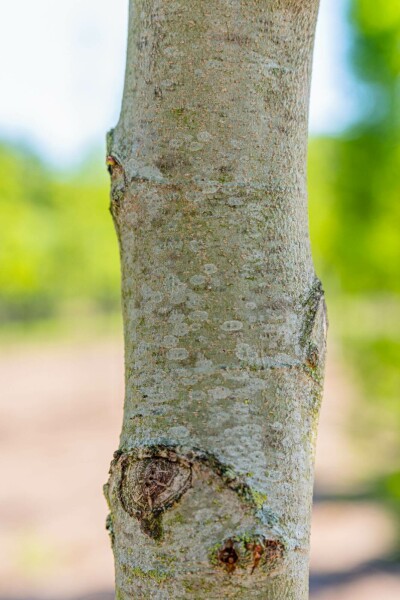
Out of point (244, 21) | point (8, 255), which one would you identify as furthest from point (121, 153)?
point (8, 255)

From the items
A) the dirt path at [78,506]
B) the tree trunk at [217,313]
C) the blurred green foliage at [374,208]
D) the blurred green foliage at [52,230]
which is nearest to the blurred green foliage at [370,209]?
the blurred green foliage at [374,208]

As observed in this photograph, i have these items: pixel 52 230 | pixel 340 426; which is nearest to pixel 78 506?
pixel 340 426

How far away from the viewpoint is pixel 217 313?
74cm

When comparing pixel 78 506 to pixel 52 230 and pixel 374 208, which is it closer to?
pixel 374 208

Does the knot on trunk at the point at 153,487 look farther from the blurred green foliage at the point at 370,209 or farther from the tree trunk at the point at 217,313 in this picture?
the blurred green foliage at the point at 370,209

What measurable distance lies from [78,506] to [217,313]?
7.69 m

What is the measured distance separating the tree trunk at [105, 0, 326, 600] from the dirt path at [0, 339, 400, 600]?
201 inches

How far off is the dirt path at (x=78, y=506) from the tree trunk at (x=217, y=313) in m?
5.10

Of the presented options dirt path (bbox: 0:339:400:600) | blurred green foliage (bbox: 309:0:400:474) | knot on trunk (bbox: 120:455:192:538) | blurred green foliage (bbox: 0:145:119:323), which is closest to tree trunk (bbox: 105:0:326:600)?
knot on trunk (bbox: 120:455:192:538)

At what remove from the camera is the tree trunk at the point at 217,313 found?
72 centimetres

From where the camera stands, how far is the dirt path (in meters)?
5.87

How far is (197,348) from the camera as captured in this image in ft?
2.42

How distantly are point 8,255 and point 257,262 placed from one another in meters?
25.6

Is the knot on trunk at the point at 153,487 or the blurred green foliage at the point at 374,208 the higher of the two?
the blurred green foliage at the point at 374,208
